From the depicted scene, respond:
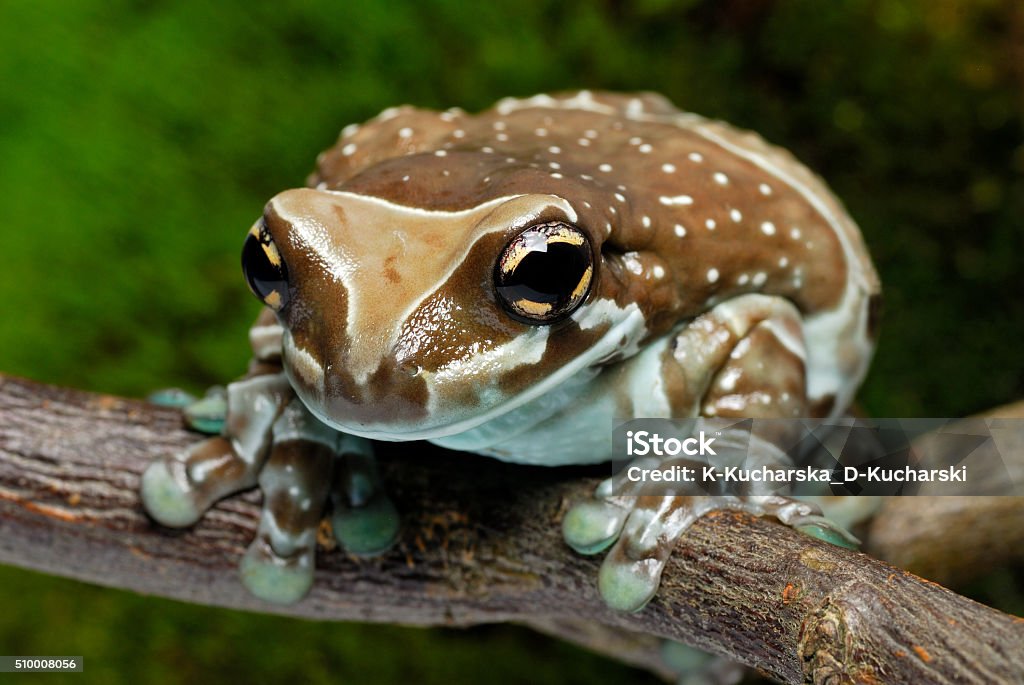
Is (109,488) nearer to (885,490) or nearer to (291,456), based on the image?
(291,456)

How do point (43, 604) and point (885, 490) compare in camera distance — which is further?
point (43, 604)

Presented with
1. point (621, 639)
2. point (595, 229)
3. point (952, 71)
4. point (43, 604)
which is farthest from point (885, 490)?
point (43, 604)

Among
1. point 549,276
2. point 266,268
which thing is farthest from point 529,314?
point 266,268

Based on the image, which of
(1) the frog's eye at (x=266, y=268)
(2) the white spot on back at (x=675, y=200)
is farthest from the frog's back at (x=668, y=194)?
(1) the frog's eye at (x=266, y=268)

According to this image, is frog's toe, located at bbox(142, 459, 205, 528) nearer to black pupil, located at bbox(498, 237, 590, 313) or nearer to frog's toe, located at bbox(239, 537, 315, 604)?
frog's toe, located at bbox(239, 537, 315, 604)

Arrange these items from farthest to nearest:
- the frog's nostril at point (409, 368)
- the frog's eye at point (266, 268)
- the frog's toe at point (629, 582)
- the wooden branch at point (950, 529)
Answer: the wooden branch at point (950, 529) → the frog's toe at point (629, 582) → the frog's eye at point (266, 268) → the frog's nostril at point (409, 368)

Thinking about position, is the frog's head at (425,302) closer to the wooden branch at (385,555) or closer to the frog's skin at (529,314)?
the frog's skin at (529,314)

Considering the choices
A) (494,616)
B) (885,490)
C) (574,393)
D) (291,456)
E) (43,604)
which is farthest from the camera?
(43,604)
